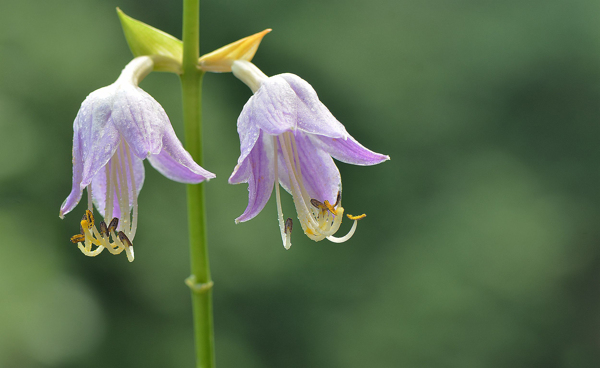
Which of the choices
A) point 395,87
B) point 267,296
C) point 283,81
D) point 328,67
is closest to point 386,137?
point 395,87

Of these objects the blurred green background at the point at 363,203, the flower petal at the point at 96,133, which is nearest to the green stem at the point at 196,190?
the flower petal at the point at 96,133

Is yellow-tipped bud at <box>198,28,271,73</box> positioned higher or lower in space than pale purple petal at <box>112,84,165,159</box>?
higher

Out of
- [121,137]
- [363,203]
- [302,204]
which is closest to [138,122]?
[121,137]

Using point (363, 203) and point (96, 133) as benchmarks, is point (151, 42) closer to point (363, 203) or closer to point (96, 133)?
point (96, 133)

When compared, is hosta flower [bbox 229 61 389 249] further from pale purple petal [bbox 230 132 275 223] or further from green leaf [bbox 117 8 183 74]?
green leaf [bbox 117 8 183 74]

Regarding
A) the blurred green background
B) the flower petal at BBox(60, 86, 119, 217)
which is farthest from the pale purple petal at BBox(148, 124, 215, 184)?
the blurred green background

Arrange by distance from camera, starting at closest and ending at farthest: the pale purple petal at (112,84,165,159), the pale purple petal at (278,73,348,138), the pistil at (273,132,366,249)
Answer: the pale purple petal at (112,84,165,159) < the pale purple petal at (278,73,348,138) < the pistil at (273,132,366,249)

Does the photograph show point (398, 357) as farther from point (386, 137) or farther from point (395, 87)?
point (395, 87)
